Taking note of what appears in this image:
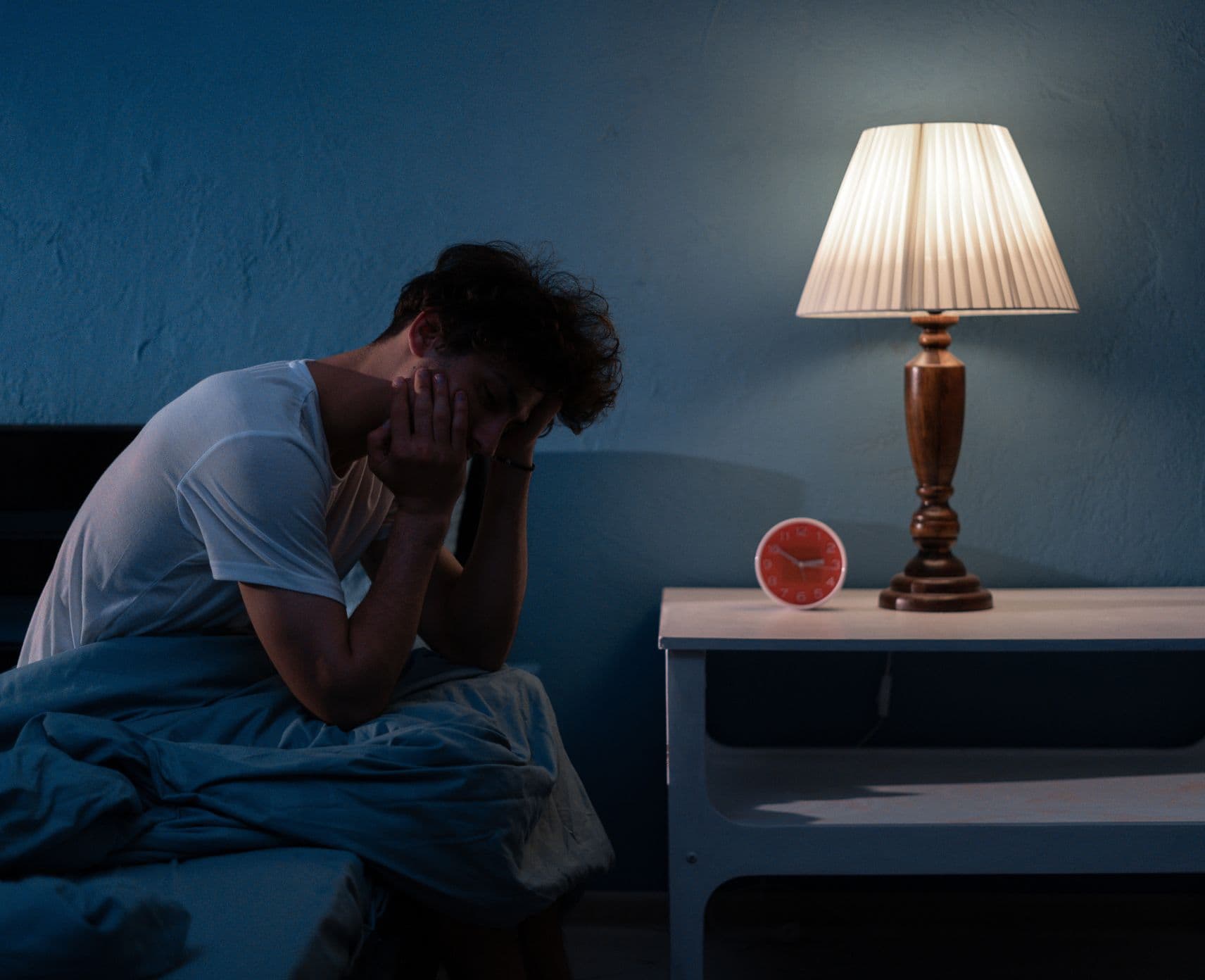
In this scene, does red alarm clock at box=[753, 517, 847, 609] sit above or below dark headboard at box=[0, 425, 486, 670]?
below

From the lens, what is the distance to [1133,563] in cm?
187

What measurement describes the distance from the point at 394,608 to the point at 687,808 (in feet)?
1.52

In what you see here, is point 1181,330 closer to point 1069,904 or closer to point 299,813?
point 1069,904

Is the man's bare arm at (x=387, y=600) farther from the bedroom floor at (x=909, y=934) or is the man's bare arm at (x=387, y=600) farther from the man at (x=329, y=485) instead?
the bedroom floor at (x=909, y=934)

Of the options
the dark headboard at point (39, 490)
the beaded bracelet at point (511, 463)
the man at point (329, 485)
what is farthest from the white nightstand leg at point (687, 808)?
the dark headboard at point (39, 490)

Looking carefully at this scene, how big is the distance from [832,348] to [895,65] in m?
0.44

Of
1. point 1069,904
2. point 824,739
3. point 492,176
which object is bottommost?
point 1069,904

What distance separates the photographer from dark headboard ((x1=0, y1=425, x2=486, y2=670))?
176 centimetres

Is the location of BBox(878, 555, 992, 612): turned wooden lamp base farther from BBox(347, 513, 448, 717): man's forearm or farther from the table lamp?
BBox(347, 513, 448, 717): man's forearm

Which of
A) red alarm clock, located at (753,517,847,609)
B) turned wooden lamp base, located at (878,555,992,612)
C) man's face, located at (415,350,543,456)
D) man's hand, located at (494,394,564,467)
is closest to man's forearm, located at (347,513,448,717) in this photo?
man's face, located at (415,350,543,456)

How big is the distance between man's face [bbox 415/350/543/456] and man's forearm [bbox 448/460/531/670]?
22 centimetres

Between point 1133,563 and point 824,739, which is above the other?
point 1133,563

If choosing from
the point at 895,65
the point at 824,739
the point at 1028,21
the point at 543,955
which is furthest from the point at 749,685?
the point at 1028,21

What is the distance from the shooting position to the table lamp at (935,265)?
5.03ft
